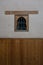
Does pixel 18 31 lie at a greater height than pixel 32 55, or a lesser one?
greater

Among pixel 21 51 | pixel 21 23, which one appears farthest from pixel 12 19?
pixel 21 51

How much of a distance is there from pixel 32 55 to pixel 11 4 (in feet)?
5.23

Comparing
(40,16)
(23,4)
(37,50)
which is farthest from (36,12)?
(37,50)

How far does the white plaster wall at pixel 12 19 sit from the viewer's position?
399 centimetres

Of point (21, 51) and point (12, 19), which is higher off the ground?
point (12, 19)

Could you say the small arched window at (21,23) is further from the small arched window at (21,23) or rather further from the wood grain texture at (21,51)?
the wood grain texture at (21,51)

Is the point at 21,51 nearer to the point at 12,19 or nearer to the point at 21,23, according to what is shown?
the point at 21,23

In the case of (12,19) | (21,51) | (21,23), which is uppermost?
(12,19)

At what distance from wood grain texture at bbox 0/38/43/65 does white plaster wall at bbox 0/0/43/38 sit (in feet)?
0.57

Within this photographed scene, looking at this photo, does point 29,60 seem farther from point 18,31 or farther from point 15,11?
point 15,11

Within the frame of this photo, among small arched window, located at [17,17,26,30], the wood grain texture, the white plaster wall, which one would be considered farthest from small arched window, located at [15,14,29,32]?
the wood grain texture

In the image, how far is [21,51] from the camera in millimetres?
4000

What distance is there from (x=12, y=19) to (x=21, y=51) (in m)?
0.96

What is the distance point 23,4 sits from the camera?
402 cm
